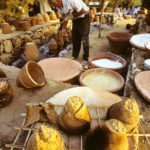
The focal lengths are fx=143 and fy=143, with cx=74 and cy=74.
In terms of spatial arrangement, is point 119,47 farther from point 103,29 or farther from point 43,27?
point 103,29

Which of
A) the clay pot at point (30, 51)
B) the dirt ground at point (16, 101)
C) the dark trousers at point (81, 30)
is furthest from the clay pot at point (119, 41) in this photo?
the dirt ground at point (16, 101)

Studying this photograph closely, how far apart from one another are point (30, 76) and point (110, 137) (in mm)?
1101

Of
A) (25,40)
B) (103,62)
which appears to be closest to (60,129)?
(103,62)

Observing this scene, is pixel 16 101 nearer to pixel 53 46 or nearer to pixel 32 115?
pixel 32 115

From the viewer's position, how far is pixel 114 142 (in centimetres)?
68

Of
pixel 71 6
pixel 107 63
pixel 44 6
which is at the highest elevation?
pixel 44 6

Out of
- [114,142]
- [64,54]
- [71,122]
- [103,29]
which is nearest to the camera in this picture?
[114,142]

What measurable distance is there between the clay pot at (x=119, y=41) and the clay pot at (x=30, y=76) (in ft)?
9.08

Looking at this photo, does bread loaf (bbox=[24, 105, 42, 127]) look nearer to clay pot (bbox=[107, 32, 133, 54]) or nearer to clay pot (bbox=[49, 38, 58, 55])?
clay pot (bbox=[107, 32, 133, 54])

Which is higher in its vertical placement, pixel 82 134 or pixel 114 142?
pixel 114 142

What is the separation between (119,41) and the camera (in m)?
3.85

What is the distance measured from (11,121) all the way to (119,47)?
11.5 feet

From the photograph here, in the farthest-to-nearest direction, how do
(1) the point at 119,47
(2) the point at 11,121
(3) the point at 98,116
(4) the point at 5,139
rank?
(1) the point at 119,47 → (2) the point at 11,121 → (4) the point at 5,139 → (3) the point at 98,116

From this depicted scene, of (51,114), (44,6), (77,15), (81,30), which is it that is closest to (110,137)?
(51,114)
